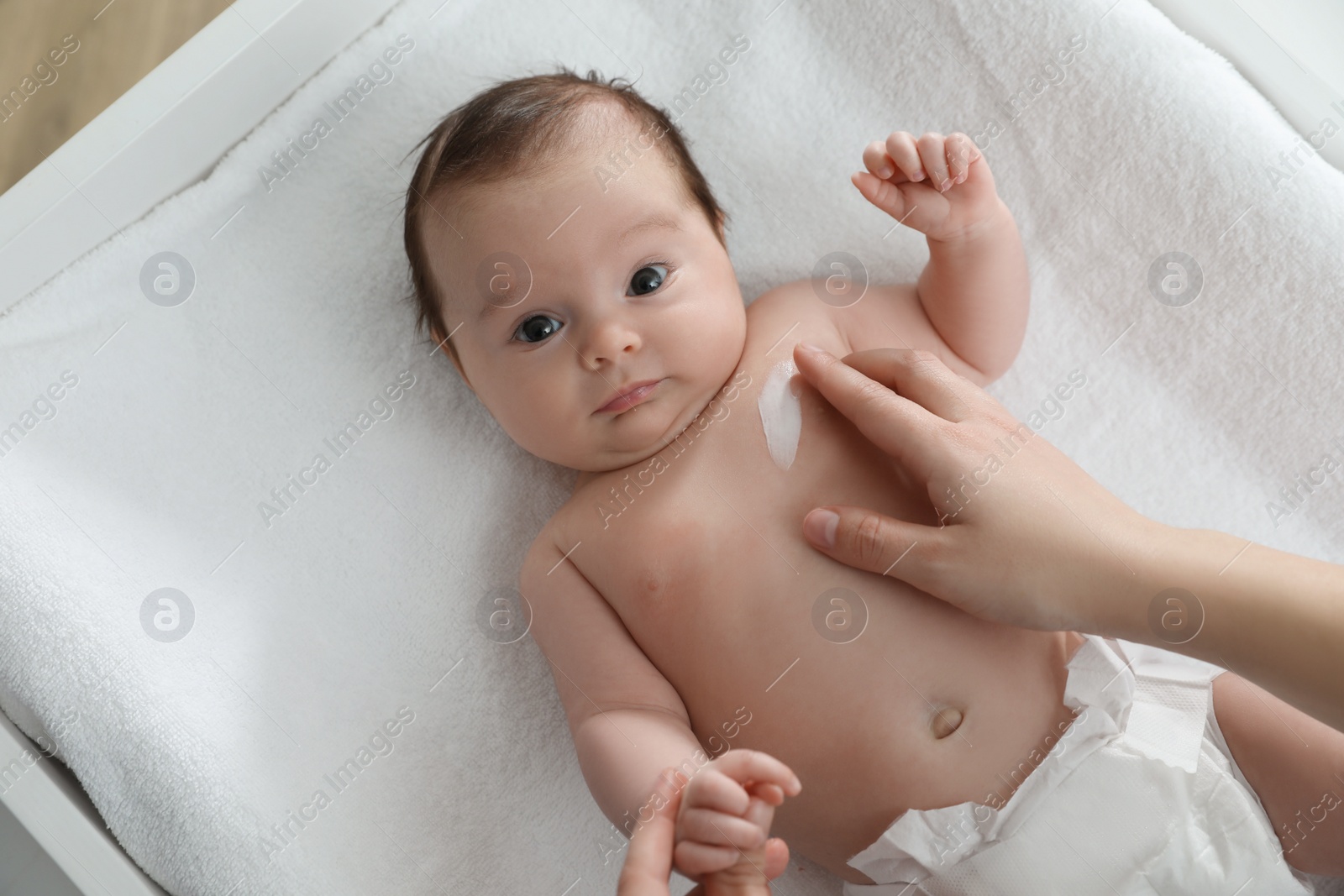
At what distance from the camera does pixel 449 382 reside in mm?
1537

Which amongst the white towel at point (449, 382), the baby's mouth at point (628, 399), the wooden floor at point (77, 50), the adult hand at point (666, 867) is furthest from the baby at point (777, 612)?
the wooden floor at point (77, 50)

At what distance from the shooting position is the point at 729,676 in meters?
1.25

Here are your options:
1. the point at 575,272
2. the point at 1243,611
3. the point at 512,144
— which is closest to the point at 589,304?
the point at 575,272

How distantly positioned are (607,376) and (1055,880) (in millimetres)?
843

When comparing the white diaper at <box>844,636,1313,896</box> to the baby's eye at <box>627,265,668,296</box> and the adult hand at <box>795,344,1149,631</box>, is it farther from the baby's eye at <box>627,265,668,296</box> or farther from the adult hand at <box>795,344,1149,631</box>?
the baby's eye at <box>627,265,668,296</box>

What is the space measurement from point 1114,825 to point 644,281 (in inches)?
35.7

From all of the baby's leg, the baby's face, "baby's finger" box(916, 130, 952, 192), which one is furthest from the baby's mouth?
the baby's leg

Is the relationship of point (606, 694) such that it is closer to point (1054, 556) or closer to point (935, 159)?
point (1054, 556)

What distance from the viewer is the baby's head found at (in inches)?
48.1

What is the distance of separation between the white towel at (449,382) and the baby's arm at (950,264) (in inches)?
5.6

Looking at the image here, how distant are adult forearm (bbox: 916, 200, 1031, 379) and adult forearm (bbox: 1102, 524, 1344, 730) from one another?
1.27ft

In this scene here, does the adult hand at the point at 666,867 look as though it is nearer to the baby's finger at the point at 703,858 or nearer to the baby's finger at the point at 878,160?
the baby's finger at the point at 703,858

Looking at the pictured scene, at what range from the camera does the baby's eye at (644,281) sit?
1.25 meters

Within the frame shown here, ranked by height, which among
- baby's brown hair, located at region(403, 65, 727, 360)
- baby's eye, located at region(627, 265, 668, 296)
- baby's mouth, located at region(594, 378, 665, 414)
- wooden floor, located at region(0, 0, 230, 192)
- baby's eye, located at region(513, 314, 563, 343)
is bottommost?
baby's mouth, located at region(594, 378, 665, 414)
